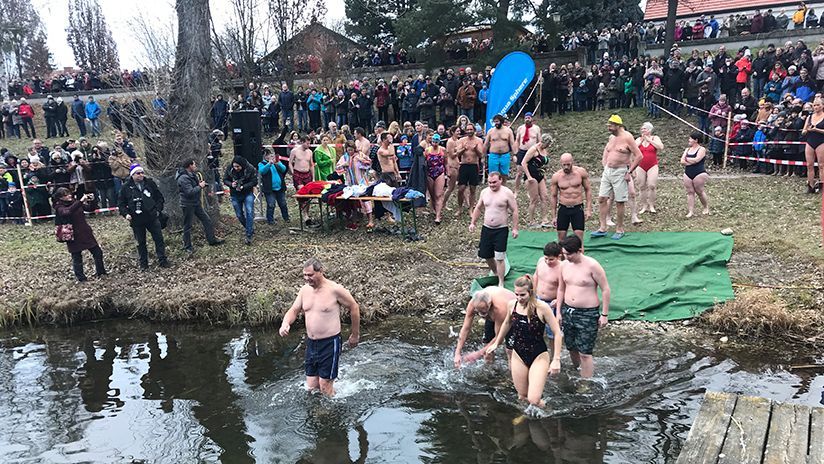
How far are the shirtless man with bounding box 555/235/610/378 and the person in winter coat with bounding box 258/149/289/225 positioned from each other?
7.41 m

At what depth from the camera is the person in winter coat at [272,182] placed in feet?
41.9

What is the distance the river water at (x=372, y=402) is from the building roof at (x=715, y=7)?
102ft

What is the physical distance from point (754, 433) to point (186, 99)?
11.0 meters

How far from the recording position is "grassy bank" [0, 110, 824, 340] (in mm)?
9602

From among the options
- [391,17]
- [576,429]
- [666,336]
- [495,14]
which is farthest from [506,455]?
[391,17]

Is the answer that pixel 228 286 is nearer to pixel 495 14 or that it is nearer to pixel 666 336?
pixel 666 336

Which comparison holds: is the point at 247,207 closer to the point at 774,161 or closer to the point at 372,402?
the point at 372,402

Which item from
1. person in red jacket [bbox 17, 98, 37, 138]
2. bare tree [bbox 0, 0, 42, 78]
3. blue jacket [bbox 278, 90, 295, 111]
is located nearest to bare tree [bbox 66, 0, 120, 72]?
bare tree [bbox 0, 0, 42, 78]

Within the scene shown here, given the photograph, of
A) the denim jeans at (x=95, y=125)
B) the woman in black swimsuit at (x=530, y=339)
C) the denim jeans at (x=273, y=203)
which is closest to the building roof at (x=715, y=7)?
the denim jeans at (x=273, y=203)

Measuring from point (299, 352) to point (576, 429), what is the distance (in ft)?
12.9

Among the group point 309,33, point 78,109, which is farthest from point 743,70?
point 78,109

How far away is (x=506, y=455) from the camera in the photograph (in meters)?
5.95

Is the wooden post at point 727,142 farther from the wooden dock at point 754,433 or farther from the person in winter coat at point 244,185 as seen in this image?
the wooden dock at point 754,433

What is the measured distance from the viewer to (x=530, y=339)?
6.41 meters
